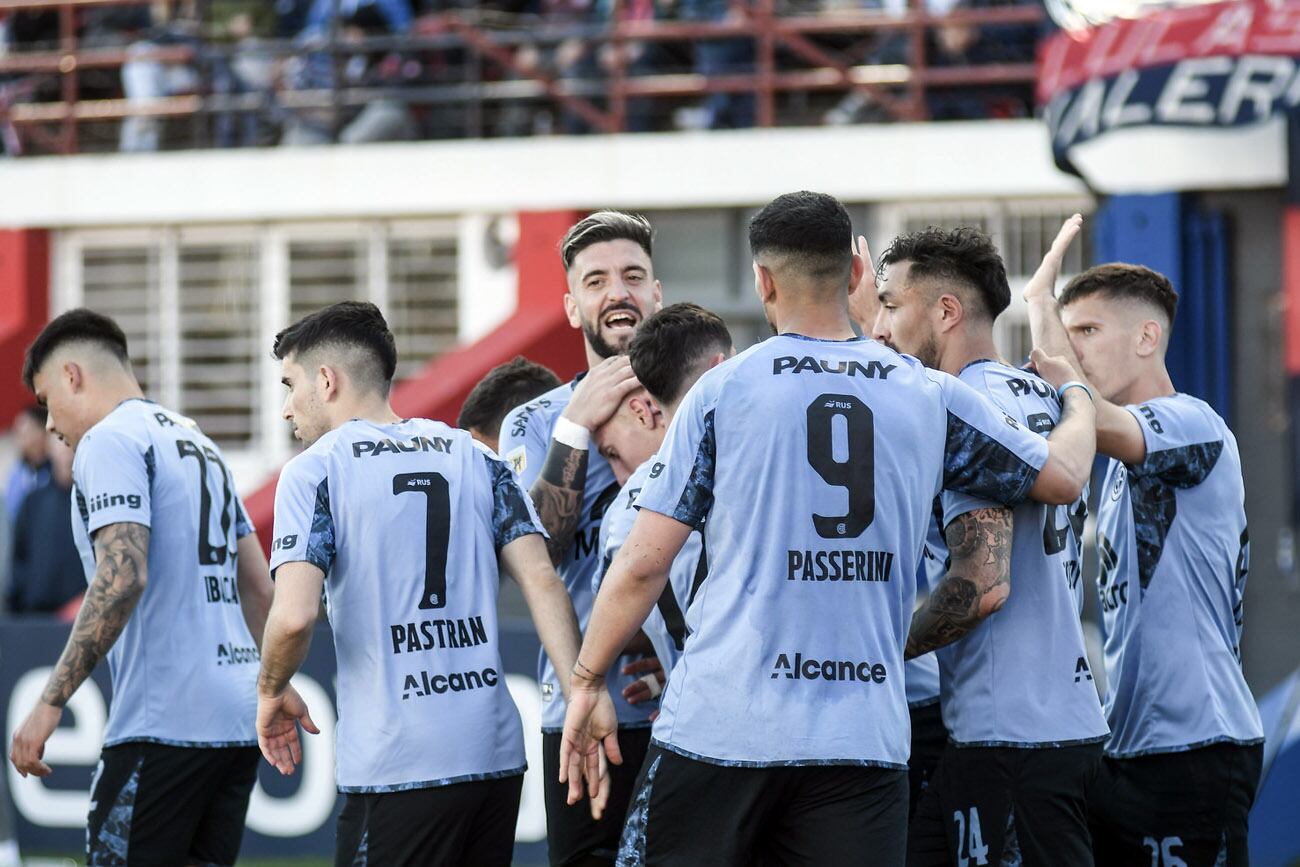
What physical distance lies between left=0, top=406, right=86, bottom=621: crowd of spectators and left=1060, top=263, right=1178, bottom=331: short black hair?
856 centimetres

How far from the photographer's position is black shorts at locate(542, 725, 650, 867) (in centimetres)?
520

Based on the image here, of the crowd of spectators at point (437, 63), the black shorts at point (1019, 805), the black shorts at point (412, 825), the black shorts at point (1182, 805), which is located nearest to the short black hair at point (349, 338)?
the black shorts at point (412, 825)

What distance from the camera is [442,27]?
15453 mm

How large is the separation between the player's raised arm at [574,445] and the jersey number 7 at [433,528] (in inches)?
19.5

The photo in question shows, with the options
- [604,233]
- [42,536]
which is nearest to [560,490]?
[604,233]

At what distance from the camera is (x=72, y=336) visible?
19.8 feet

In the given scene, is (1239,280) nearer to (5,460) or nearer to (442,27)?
(442,27)

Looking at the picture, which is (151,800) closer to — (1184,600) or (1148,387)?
(1184,600)

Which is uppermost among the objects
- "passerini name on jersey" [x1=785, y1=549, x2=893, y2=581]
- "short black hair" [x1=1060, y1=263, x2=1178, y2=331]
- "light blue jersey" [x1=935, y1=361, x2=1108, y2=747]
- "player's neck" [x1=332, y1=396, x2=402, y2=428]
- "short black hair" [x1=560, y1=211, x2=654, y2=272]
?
"short black hair" [x1=560, y1=211, x2=654, y2=272]

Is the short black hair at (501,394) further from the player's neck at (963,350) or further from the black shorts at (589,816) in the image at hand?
the player's neck at (963,350)

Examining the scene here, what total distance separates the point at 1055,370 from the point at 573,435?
1.38m

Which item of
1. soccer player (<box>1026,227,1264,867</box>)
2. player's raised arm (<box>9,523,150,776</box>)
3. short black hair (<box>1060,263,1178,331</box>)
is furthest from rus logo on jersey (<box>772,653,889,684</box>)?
player's raised arm (<box>9,523,150,776</box>)

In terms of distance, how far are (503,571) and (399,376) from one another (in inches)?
438

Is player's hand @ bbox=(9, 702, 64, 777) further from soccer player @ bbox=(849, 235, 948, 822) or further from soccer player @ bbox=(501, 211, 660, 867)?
soccer player @ bbox=(849, 235, 948, 822)
